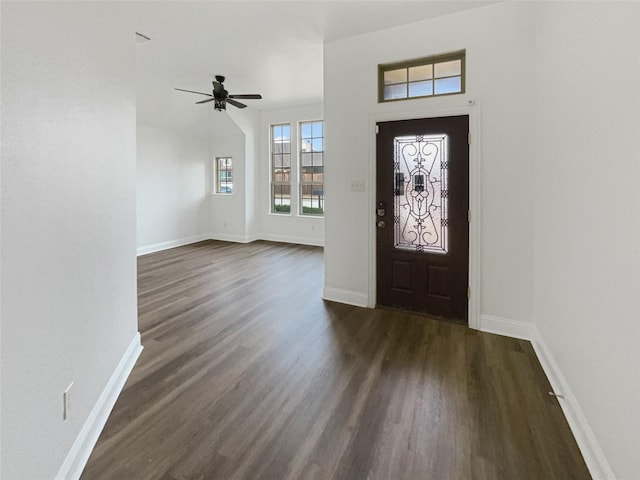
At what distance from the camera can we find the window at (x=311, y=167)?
7.45m

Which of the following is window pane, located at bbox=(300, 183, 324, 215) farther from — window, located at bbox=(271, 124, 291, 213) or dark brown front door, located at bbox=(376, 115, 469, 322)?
dark brown front door, located at bbox=(376, 115, 469, 322)

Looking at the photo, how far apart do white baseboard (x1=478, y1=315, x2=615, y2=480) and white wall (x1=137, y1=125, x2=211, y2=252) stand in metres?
6.36

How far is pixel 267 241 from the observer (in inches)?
317

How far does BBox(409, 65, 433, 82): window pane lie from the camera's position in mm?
3345

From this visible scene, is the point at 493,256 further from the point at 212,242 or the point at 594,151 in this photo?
the point at 212,242

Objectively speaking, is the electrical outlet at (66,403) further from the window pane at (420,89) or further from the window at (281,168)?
the window at (281,168)

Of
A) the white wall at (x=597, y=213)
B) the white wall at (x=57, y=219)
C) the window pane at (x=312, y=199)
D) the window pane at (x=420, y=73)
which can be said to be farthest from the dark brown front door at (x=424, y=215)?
the window pane at (x=312, y=199)

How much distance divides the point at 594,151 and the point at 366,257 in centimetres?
231

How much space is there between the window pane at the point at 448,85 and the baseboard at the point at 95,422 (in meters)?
3.50

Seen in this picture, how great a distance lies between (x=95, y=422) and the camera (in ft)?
5.84

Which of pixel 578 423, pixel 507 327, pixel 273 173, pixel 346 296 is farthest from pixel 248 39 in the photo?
pixel 578 423

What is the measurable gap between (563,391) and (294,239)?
6154mm

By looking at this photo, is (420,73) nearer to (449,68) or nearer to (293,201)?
(449,68)

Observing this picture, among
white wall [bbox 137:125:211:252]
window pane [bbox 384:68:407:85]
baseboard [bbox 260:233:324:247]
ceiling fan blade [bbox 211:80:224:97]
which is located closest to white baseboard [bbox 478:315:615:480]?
window pane [bbox 384:68:407:85]
